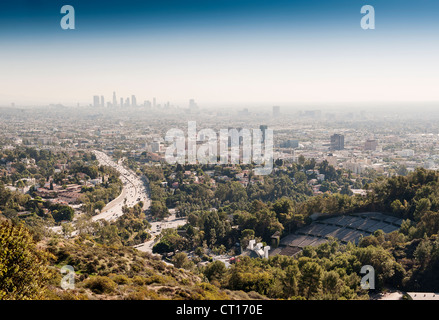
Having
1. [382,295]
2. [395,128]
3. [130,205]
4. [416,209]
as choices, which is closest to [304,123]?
[395,128]

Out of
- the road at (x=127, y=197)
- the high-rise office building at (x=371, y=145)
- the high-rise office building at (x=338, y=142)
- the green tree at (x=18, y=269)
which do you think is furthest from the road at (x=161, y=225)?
the high-rise office building at (x=371, y=145)

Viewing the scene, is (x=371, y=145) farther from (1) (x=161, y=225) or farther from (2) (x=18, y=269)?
(2) (x=18, y=269)

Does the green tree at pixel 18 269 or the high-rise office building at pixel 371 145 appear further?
the high-rise office building at pixel 371 145

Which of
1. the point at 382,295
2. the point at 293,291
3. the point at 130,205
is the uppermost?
the point at 293,291

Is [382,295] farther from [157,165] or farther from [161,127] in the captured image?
[161,127]

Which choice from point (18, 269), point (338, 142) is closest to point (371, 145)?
Answer: point (338, 142)

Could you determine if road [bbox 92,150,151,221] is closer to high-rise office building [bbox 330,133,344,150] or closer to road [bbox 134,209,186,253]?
road [bbox 134,209,186,253]

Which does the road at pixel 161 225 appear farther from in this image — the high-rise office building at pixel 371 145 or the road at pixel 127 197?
the high-rise office building at pixel 371 145

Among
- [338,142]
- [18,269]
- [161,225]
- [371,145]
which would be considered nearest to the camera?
[18,269]

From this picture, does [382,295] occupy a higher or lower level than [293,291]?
lower
